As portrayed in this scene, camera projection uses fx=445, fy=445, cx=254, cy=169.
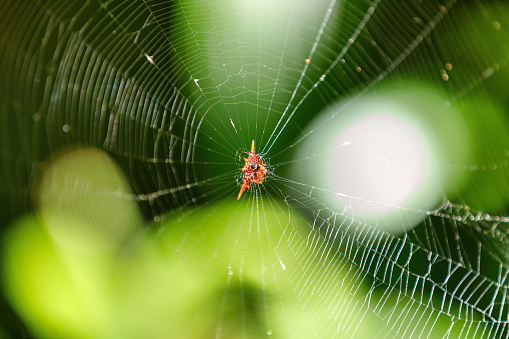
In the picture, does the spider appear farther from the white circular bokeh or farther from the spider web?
the white circular bokeh

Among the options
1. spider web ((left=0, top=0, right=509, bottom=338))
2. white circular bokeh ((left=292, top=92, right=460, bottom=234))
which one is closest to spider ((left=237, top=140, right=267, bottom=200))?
spider web ((left=0, top=0, right=509, bottom=338))

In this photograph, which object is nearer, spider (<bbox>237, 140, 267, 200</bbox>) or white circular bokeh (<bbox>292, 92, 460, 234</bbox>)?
white circular bokeh (<bbox>292, 92, 460, 234</bbox>)

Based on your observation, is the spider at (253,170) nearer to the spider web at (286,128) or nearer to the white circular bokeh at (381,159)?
the spider web at (286,128)

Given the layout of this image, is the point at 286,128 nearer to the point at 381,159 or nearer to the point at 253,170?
the point at 253,170

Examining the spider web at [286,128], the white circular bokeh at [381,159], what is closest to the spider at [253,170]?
the spider web at [286,128]

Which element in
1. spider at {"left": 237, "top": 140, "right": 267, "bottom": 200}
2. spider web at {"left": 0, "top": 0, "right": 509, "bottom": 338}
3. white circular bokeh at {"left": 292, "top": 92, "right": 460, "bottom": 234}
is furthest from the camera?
spider at {"left": 237, "top": 140, "right": 267, "bottom": 200}

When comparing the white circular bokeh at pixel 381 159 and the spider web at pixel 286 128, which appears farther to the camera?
the white circular bokeh at pixel 381 159

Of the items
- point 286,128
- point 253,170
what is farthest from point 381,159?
point 253,170

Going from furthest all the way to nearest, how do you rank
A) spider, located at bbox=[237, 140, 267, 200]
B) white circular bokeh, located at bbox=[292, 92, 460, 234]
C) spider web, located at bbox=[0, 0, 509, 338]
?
spider, located at bbox=[237, 140, 267, 200], white circular bokeh, located at bbox=[292, 92, 460, 234], spider web, located at bbox=[0, 0, 509, 338]
